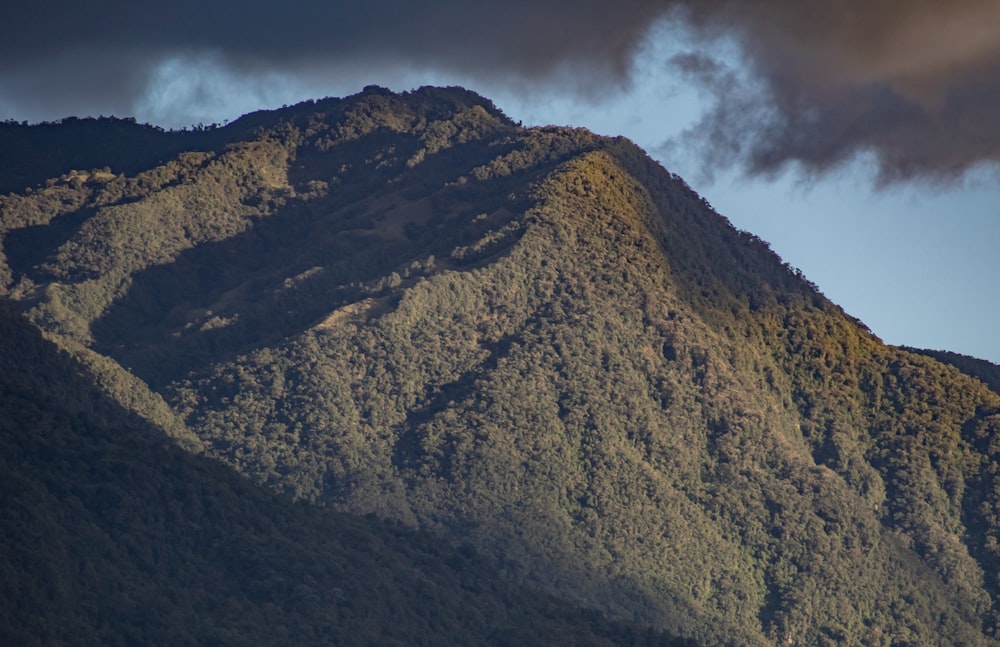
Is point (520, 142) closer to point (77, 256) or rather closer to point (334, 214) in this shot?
point (334, 214)

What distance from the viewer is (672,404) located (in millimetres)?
129875

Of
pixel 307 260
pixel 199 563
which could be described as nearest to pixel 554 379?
pixel 307 260

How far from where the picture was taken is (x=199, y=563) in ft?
306

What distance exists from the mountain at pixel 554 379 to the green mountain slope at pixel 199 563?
972cm

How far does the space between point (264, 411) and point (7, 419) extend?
33.3 meters

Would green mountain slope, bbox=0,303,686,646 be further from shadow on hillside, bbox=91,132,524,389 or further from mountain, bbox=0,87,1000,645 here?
shadow on hillside, bbox=91,132,524,389

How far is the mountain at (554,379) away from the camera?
118562mm

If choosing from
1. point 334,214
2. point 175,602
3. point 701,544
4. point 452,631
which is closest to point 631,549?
point 701,544

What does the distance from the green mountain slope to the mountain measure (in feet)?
31.9

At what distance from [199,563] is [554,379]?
3767 centimetres

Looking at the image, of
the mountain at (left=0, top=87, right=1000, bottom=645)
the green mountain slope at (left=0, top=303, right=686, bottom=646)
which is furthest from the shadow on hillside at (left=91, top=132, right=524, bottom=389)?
the green mountain slope at (left=0, top=303, right=686, bottom=646)

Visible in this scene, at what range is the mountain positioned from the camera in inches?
4668

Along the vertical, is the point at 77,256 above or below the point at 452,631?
above

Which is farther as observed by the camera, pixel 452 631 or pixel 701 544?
pixel 701 544
